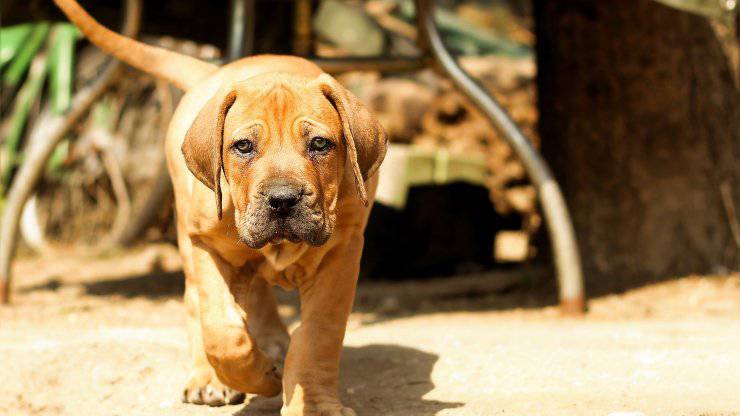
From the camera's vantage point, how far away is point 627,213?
606 centimetres

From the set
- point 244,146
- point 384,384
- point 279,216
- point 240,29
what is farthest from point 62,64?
point 279,216

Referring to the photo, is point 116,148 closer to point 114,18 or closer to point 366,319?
point 114,18

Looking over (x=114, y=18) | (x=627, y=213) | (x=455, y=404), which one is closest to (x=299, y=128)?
(x=455, y=404)

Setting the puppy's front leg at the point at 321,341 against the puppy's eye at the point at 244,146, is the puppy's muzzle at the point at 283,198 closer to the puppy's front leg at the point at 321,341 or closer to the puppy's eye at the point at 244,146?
the puppy's eye at the point at 244,146

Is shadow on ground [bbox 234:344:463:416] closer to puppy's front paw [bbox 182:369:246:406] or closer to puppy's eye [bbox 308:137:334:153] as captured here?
puppy's front paw [bbox 182:369:246:406]

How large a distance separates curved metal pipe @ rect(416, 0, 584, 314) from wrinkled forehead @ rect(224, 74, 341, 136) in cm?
244

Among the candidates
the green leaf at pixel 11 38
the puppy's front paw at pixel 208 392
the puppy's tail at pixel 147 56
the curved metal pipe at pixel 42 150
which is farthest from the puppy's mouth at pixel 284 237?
the green leaf at pixel 11 38

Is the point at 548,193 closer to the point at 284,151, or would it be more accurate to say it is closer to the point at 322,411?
the point at 322,411

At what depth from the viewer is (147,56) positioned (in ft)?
14.1

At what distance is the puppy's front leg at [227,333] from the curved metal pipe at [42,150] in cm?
260

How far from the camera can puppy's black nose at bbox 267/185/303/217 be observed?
2850mm

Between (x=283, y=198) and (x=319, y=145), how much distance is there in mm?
261

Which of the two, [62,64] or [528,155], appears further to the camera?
[62,64]

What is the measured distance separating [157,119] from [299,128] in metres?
7.53
